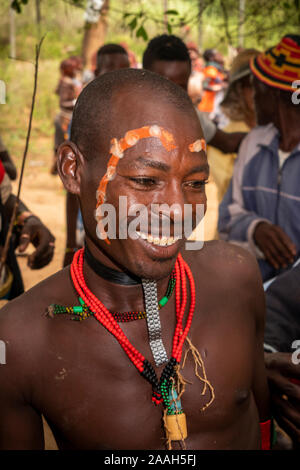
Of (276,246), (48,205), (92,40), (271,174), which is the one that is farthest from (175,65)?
(92,40)

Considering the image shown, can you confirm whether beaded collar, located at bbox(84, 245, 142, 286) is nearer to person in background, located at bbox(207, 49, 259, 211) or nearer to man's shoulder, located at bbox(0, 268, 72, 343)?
man's shoulder, located at bbox(0, 268, 72, 343)

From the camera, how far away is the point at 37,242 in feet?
8.34

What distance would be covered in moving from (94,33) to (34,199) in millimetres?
5443

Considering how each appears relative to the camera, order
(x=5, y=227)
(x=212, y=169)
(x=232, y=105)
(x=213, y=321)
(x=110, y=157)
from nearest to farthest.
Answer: (x=110, y=157) < (x=213, y=321) < (x=5, y=227) < (x=212, y=169) < (x=232, y=105)

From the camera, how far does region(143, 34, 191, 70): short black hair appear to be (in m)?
3.37

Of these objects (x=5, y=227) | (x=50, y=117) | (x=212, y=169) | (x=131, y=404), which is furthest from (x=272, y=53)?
(x=50, y=117)

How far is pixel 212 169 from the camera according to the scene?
13.0ft

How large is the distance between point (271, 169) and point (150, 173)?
161 centimetres

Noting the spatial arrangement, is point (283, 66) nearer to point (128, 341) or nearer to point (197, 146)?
point (197, 146)

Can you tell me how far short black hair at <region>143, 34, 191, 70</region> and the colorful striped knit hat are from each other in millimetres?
697

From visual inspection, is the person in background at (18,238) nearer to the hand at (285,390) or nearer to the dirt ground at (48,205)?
the hand at (285,390)

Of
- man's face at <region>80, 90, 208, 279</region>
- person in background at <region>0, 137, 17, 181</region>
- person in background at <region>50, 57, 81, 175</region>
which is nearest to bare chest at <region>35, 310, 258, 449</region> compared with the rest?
man's face at <region>80, 90, 208, 279</region>

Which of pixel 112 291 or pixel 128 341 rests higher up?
pixel 112 291

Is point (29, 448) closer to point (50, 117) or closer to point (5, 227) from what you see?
point (5, 227)
